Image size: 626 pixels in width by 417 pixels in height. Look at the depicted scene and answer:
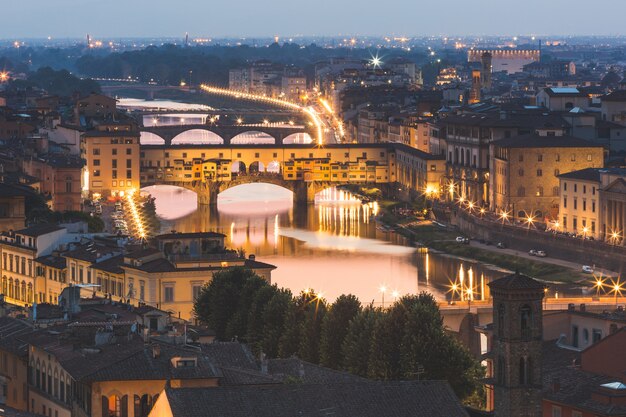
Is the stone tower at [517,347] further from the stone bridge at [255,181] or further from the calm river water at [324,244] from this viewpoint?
the stone bridge at [255,181]

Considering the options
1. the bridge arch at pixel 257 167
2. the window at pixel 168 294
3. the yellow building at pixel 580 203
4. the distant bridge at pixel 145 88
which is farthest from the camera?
the distant bridge at pixel 145 88

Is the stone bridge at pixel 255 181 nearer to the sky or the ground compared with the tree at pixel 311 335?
nearer to the ground

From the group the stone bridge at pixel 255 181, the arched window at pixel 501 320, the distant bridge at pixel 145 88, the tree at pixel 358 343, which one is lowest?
the distant bridge at pixel 145 88

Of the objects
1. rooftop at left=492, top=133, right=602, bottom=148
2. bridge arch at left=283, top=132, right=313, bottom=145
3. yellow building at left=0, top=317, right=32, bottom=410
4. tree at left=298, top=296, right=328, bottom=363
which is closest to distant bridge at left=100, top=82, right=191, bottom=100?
bridge arch at left=283, top=132, right=313, bottom=145

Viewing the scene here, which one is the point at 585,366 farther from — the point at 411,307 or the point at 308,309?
the point at 308,309

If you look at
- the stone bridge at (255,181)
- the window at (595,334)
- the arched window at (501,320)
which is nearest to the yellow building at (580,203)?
the stone bridge at (255,181)

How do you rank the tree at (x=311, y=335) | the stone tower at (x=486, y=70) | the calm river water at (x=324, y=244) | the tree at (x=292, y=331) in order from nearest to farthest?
the tree at (x=311, y=335) < the tree at (x=292, y=331) < the calm river water at (x=324, y=244) < the stone tower at (x=486, y=70)

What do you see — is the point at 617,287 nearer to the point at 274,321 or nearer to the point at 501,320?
the point at 274,321

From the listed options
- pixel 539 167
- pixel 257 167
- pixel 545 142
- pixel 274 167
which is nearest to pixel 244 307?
pixel 539 167

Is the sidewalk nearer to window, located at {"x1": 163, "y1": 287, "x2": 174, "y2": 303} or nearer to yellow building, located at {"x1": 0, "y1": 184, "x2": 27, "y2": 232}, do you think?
yellow building, located at {"x1": 0, "y1": 184, "x2": 27, "y2": 232}
